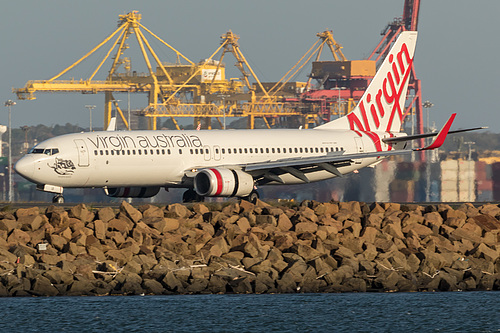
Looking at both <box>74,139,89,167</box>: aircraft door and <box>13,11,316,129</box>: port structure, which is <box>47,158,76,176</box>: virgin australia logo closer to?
<box>74,139,89,167</box>: aircraft door

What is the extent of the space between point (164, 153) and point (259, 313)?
16416 millimetres

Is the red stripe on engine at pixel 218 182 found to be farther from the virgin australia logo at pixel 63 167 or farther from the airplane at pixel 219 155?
the virgin australia logo at pixel 63 167

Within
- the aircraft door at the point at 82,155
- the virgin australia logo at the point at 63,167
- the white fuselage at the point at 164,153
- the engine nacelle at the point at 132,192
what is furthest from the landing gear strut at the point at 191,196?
the virgin australia logo at the point at 63,167

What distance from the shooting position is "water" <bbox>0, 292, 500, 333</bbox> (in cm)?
2117

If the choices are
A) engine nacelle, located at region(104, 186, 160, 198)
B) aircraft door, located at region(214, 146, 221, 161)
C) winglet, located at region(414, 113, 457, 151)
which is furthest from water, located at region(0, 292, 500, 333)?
engine nacelle, located at region(104, 186, 160, 198)

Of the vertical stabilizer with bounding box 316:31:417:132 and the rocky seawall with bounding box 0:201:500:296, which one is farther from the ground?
the vertical stabilizer with bounding box 316:31:417:132

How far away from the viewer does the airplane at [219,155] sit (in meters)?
36.2

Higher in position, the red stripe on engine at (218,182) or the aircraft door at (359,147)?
the aircraft door at (359,147)

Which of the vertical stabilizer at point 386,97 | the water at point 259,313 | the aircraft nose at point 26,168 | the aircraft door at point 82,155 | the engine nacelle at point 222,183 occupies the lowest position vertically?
the water at point 259,313

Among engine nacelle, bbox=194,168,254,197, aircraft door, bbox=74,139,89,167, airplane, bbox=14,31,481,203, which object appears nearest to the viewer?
aircraft door, bbox=74,139,89,167

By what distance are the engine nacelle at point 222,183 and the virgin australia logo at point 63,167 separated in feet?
16.1

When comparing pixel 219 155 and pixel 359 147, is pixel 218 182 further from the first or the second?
pixel 359 147

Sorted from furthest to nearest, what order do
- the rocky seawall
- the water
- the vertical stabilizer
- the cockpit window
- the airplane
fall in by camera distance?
the vertical stabilizer < the airplane < the cockpit window < the rocky seawall < the water

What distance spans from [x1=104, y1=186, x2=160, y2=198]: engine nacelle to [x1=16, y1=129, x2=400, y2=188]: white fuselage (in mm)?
1848
